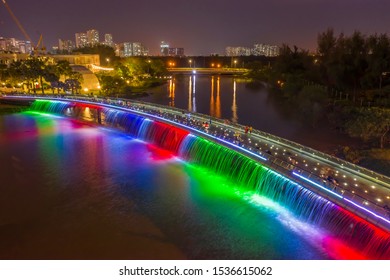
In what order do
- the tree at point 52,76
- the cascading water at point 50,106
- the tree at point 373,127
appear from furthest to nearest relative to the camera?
the tree at point 52,76, the cascading water at point 50,106, the tree at point 373,127

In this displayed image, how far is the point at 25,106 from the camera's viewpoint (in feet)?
138

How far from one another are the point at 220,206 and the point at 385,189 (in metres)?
6.62

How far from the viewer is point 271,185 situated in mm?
16562

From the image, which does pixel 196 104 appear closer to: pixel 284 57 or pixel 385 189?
pixel 284 57

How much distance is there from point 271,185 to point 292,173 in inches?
50.8

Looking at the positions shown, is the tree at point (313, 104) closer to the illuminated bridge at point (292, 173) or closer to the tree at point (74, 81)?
the illuminated bridge at point (292, 173)

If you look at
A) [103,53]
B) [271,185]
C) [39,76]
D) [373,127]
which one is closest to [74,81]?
[39,76]

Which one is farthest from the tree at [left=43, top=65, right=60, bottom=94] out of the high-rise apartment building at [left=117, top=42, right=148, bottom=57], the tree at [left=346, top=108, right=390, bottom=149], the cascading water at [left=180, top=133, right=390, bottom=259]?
the high-rise apartment building at [left=117, top=42, right=148, bottom=57]

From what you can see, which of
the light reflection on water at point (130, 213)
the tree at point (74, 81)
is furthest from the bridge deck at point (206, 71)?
the light reflection on water at point (130, 213)

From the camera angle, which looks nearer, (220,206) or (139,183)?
(220,206)

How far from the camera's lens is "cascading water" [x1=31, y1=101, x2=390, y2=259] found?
1199 cm

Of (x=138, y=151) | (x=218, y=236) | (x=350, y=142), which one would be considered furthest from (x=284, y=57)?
(x=218, y=236)

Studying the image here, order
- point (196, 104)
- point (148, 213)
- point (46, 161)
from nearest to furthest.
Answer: point (148, 213) → point (46, 161) → point (196, 104)

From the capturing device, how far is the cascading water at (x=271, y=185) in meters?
12.0
